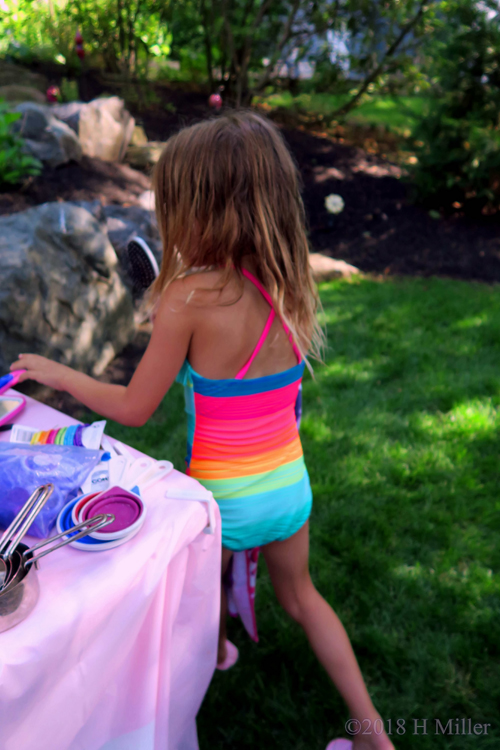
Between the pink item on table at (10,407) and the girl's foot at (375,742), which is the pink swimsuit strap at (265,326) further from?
the girl's foot at (375,742)

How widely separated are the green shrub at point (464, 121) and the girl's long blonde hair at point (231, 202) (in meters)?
4.53

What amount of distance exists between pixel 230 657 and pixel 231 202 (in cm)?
144

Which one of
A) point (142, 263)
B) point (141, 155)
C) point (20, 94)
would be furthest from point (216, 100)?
point (20, 94)

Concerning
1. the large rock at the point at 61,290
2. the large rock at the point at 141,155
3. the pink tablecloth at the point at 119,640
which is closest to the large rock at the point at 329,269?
the large rock at the point at 61,290

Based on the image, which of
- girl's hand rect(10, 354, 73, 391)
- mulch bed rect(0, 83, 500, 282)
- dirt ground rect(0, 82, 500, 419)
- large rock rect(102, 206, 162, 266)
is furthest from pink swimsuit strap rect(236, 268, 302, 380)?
mulch bed rect(0, 83, 500, 282)

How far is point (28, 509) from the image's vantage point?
867mm

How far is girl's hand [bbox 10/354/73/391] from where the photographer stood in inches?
52.5

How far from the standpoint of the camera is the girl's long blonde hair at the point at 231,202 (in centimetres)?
122

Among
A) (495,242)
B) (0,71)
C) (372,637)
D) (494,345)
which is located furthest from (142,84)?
(372,637)

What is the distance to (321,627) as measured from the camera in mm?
1471

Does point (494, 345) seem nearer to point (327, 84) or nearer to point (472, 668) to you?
point (472, 668)

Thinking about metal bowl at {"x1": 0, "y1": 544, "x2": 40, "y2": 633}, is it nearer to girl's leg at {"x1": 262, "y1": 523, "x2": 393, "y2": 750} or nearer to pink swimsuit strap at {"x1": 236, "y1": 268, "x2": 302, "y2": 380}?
pink swimsuit strap at {"x1": 236, "y1": 268, "x2": 302, "y2": 380}

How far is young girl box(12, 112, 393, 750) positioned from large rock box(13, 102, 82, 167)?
12.7ft

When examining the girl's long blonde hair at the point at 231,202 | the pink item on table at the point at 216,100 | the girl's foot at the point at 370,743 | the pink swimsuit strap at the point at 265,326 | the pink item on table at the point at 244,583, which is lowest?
the girl's foot at the point at 370,743
